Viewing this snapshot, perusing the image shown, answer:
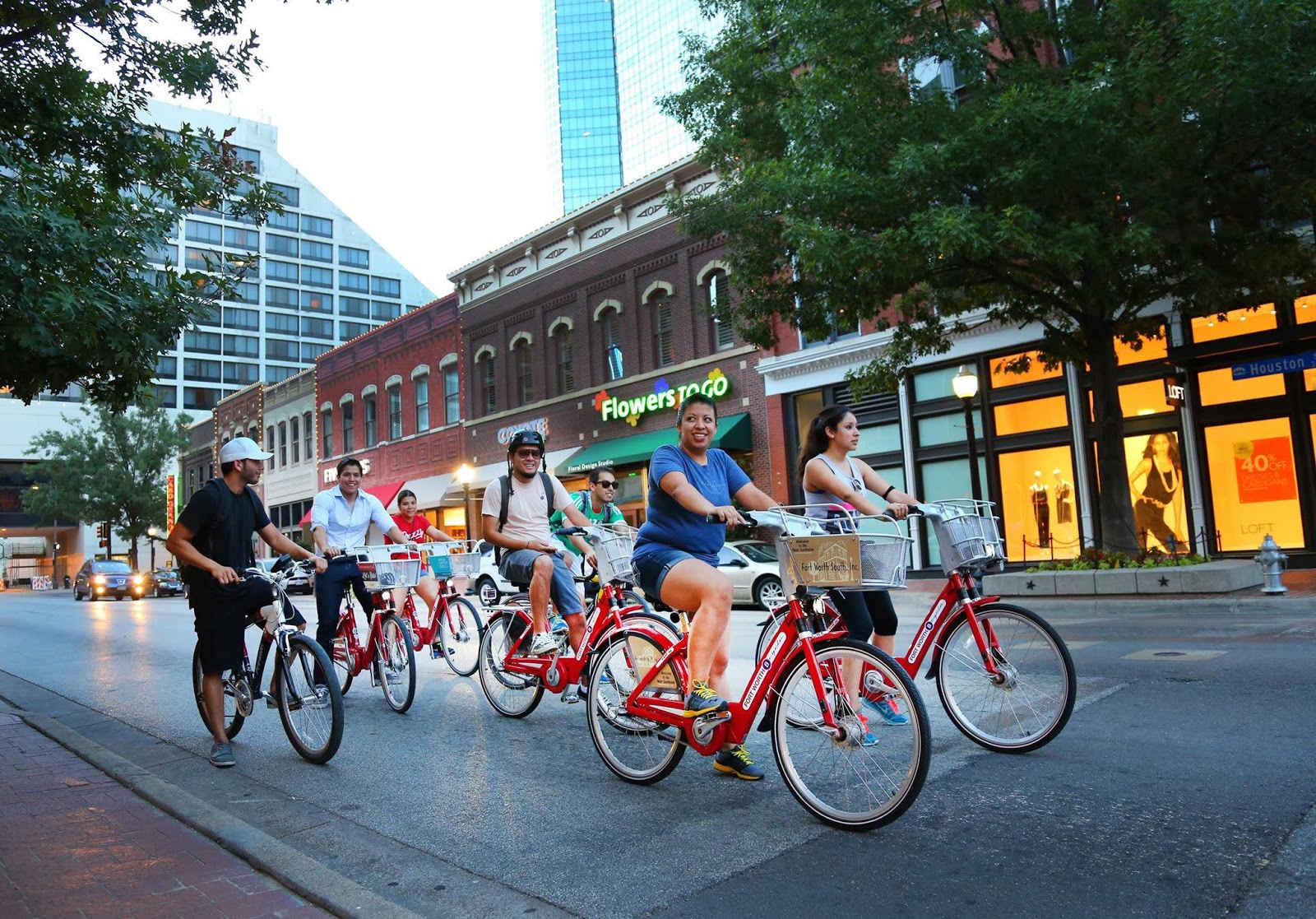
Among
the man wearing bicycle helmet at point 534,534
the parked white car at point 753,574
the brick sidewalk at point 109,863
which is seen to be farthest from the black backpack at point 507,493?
the parked white car at point 753,574

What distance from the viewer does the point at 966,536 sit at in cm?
486

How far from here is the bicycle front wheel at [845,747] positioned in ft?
12.8

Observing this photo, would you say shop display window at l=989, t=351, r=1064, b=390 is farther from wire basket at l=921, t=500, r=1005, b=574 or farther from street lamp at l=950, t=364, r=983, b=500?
wire basket at l=921, t=500, r=1005, b=574

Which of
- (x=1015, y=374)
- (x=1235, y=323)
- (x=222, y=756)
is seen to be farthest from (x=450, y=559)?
(x=1235, y=323)

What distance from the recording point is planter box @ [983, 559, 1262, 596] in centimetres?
1343

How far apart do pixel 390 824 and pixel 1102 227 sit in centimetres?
1285

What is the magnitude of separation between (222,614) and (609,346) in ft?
77.5

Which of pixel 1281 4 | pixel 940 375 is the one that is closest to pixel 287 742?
pixel 1281 4

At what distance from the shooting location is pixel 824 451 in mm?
5766

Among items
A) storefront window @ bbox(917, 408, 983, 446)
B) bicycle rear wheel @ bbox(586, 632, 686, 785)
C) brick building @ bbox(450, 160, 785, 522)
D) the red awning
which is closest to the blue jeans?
bicycle rear wheel @ bbox(586, 632, 686, 785)

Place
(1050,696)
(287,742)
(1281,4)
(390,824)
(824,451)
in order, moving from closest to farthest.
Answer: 1. (390,824)
2. (1050,696)
3. (824,451)
4. (287,742)
5. (1281,4)

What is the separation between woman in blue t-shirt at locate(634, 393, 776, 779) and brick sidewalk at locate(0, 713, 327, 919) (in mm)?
1967

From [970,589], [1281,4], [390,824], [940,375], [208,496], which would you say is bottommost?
[390,824]

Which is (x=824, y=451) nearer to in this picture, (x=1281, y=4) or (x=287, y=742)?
(x=287, y=742)
